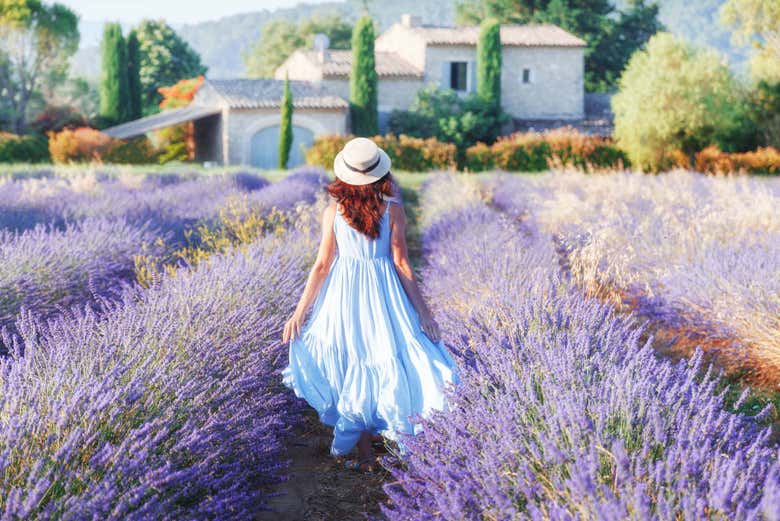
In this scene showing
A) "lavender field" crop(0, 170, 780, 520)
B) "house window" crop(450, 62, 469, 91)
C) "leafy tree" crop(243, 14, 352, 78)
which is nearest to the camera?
"lavender field" crop(0, 170, 780, 520)

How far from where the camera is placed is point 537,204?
10180 mm

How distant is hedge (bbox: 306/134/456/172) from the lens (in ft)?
76.5

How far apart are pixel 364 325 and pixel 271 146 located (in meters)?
24.2

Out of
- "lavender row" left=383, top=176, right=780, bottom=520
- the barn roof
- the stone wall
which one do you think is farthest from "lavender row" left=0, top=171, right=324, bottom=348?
the barn roof

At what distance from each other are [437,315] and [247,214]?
4050 millimetres

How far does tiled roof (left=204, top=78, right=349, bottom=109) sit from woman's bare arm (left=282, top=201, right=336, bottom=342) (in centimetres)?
2357

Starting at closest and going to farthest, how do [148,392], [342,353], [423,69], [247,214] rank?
[148,392], [342,353], [247,214], [423,69]

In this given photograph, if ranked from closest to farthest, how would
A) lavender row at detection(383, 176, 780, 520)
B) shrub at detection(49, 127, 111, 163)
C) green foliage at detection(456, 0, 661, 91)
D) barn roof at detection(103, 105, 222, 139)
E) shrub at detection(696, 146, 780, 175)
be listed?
lavender row at detection(383, 176, 780, 520), shrub at detection(696, 146, 780, 175), shrub at detection(49, 127, 111, 163), barn roof at detection(103, 105, 222, 139), green foliage at detection(456, 0, 661, 91)

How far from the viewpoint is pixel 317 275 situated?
136 inches

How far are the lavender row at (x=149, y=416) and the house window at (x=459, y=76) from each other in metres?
27.4

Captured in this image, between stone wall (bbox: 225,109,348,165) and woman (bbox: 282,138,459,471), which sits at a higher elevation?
woman (bbox: 282,138,459,471)

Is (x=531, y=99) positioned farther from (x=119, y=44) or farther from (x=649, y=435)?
(x=649, y=435)

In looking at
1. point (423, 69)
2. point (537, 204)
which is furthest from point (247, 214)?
point (423, 69)

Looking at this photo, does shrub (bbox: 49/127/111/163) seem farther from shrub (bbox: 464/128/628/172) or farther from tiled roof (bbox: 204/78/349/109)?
shrub (bbox: 464/128/628/172)
